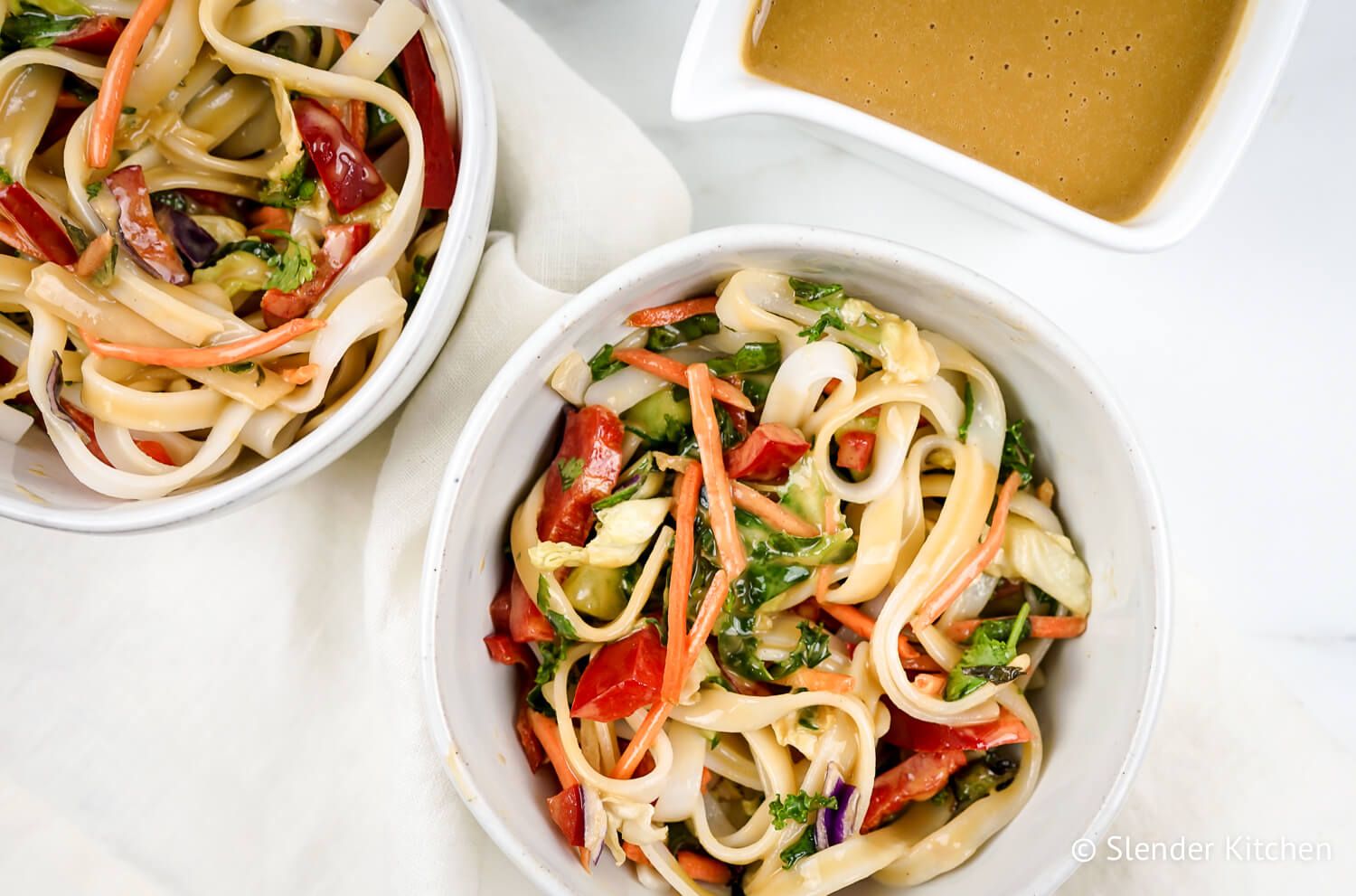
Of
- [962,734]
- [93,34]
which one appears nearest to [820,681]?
[962,734]

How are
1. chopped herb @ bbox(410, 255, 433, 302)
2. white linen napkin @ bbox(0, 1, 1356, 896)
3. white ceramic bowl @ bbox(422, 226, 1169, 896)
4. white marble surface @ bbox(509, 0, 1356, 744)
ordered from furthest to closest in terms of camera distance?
white marble surface @ bbox(509, 0, 1356, 744) → white linen napkin @ bbox(0, 1, 1356, 896) → chopped herb @ bbox(410, 255, 433, 302) → white ceramic bowl @ bbox(422, 226, 1169, 896)

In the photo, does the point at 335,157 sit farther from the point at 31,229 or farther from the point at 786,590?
the point at 786,590

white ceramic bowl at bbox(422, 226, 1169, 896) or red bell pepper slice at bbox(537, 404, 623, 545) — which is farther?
red bell pepper slice at bbox(537, 404, 623, 545)

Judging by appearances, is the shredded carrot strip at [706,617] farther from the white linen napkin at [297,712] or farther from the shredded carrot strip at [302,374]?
the shredded carrot strip at [302,374]

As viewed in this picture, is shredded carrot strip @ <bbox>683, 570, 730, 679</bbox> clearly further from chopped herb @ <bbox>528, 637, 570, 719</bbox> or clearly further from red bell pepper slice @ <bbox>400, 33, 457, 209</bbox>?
red bell pepper slice @ <bbox>400, 33, 457, 209</bbox>

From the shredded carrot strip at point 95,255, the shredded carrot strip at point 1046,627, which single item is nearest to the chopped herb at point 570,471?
the shredded carrot strip at point 1046,627

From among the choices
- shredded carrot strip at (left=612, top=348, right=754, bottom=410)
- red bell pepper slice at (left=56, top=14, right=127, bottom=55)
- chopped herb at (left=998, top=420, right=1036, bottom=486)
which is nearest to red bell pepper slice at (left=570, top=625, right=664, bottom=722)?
shredded carrot strip at (left=612, top=348, right=754, bottom=410)
